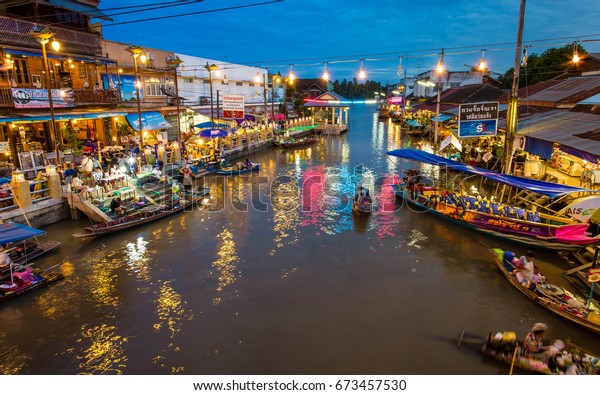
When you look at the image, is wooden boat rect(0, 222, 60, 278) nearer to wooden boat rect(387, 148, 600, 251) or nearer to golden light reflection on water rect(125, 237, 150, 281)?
golden light reflection on water rect(125, 237, 150, 281)

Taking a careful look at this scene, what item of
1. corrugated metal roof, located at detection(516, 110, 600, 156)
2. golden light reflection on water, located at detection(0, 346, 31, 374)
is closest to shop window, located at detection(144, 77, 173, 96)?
golden light reflection on water, located at detection(0, 346, 31, 374)

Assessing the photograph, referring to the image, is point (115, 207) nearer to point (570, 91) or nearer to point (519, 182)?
point (519, 182)

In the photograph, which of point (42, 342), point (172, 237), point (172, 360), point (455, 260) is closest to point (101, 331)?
point (42, 342)

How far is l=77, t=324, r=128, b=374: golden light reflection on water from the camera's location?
9086 mm

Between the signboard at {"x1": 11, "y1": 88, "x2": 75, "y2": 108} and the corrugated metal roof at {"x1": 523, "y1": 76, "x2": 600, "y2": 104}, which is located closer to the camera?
the signboard at {"x1": 11, "y1": 88, "x2": 75, "y2": 108}

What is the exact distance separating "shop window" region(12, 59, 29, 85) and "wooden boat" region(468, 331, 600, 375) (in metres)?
27.4

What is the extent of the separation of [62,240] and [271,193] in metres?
12.5

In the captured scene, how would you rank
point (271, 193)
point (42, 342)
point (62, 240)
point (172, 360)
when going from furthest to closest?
1. point (271, 193)
2. point (62, 240)
3. point (42, 342)
4. point (172, 360)

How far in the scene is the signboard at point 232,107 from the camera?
1315 inches

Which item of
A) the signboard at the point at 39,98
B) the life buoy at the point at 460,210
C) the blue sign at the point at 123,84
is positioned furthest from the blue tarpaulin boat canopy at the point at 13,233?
the blue sign at the point at 123,84

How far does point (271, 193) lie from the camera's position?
82.5 feet

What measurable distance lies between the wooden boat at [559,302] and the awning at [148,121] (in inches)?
1074

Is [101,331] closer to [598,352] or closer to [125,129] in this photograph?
[598,352]

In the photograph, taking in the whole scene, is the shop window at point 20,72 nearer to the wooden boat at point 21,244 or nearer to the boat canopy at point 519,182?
the wooden boat at point 21,244
